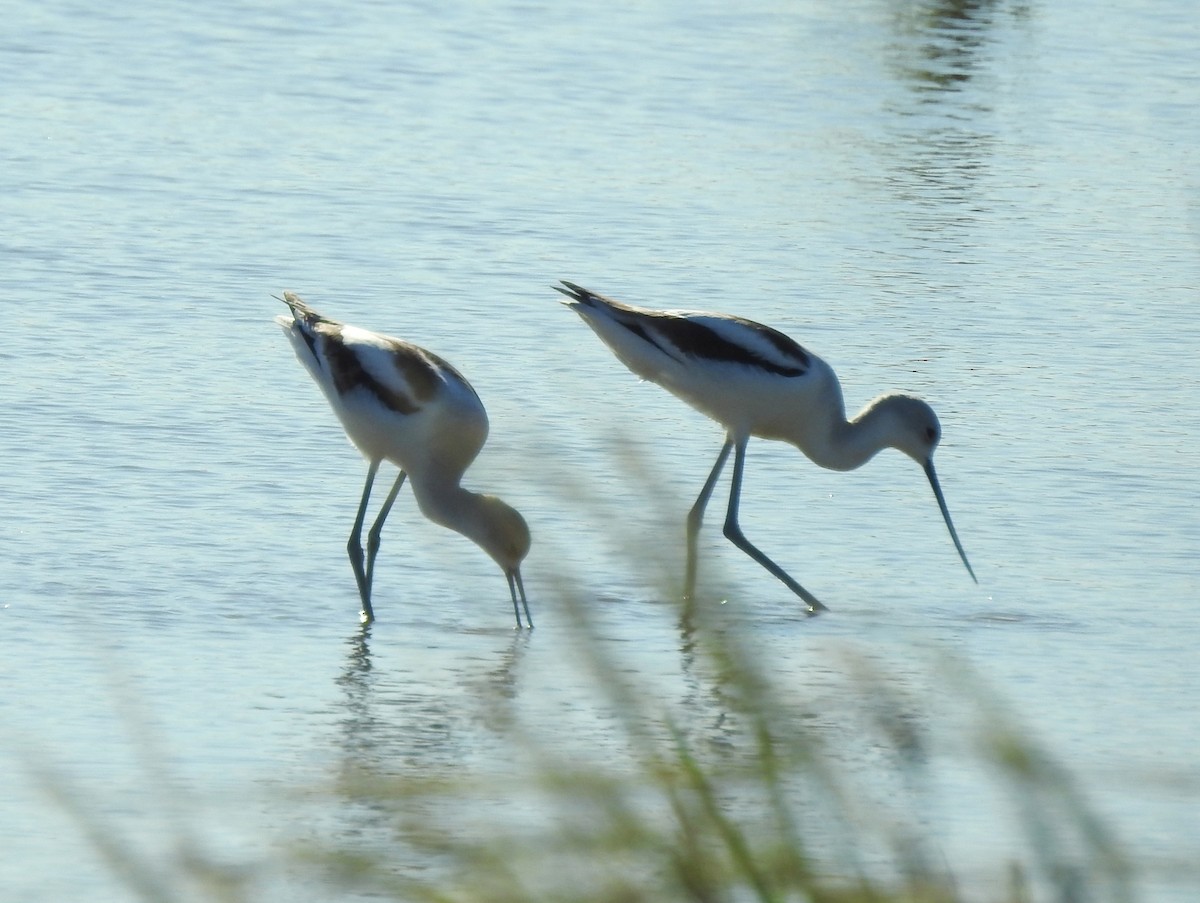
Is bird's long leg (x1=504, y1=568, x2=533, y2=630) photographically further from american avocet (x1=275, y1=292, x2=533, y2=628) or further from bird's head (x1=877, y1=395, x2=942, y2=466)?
bird's head (x1=877, y1=395, x2=942, y2=466)

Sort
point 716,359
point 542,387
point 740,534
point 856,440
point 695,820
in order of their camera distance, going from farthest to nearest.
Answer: point 542,387, point 856,440, point 740,534, point 716,359, point 695,820

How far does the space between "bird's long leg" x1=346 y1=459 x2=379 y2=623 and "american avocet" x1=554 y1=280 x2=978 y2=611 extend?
1003 mm

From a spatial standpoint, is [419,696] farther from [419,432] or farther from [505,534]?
[419,432]


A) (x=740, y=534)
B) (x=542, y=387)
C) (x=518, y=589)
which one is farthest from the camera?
(x=542, y=387)

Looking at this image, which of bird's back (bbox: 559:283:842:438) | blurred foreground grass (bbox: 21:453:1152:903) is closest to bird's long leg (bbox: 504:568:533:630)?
Answer: bird's back (bbox: 559:283:842:438)

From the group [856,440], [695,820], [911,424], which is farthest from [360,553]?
[695,820]

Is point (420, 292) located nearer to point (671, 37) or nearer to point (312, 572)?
point (312, 572)

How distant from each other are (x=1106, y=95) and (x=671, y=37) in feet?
13.6

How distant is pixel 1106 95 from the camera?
19.6 meters

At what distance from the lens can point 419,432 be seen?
7.12 m

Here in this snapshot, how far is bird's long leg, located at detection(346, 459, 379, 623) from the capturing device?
7.00m

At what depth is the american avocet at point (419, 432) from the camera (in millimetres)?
7078

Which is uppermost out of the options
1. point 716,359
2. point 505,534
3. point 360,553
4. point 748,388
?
point 716,359

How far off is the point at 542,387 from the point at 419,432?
2615 mm
